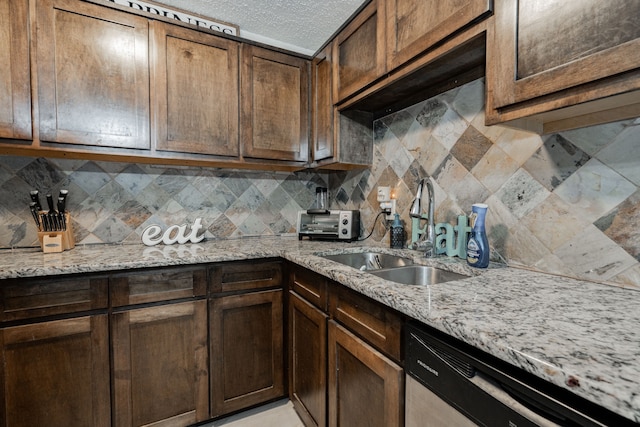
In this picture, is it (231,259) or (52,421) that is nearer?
(52,421)

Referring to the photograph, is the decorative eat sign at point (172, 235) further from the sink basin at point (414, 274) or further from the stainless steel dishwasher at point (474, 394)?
the stainless steel dishwasher at point (474, 394)

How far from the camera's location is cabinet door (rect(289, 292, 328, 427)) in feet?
4.39

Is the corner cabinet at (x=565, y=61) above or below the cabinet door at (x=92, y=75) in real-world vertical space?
below

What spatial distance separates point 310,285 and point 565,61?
123 centimetres

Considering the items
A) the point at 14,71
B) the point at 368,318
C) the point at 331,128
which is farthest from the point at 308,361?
the point at 14,71

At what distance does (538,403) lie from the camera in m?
0.54

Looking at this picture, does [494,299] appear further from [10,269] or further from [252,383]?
[10,269]

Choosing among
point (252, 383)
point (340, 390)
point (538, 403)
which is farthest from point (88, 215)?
point (538, 403)

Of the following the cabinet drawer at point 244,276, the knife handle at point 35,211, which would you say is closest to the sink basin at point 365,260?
the cabinet drawer at point 244,276

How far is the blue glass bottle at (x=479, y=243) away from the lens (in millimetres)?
1194

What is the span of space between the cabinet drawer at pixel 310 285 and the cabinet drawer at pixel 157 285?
48 centimetres

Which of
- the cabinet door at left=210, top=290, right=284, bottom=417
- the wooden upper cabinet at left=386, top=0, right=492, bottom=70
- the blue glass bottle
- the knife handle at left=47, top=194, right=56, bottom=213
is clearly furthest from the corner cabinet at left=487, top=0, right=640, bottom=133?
the knife handle at left=47, top=194, right=56, bottom=213

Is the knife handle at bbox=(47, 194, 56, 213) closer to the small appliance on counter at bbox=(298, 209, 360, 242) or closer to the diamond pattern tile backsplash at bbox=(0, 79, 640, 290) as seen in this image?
the diamond pattern tile backsplash at bbox=(0, 79, 640, 290)

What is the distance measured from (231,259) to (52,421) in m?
1.01
